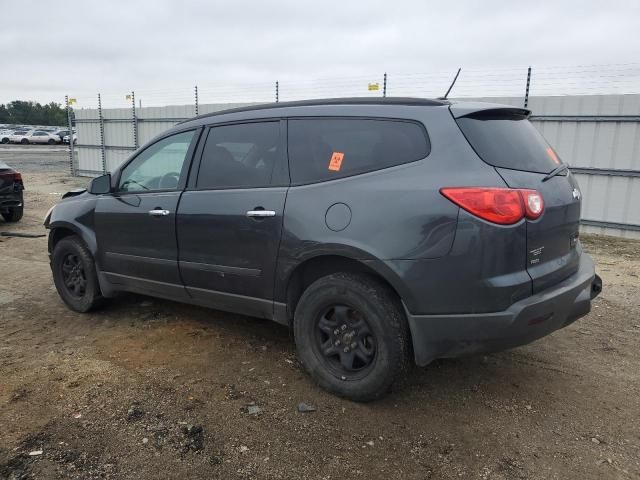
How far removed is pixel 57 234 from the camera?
511 centimetres

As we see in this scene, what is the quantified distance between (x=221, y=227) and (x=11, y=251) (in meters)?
5.46

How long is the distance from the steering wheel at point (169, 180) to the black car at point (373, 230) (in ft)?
0.05

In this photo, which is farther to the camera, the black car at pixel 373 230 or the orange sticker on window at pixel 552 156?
the orange sticker on window at pixel 552 156

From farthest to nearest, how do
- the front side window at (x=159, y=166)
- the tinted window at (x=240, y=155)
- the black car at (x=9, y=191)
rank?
1. the black car at (x=9, y=191)
2. the front side window at (x=159, y=166)
3. the tinted window at (x=240, y=155)

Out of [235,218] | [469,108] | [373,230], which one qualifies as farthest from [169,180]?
[469,108]

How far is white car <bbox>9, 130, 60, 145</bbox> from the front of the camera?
46.4 m

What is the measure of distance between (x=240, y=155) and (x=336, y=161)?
868mm

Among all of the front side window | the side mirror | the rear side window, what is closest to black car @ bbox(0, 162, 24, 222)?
the side mirror

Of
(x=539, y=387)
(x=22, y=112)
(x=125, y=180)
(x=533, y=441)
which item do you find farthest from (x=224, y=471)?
(x=22, y=112)

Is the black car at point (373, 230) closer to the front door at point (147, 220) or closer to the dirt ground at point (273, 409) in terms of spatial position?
the front door at point (147, 220)

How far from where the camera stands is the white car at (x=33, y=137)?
1827 inches

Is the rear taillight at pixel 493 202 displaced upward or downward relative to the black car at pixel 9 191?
upward

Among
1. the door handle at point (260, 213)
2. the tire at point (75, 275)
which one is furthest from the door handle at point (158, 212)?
the tire at point (75, 275)

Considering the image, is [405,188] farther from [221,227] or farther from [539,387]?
[539,387]
